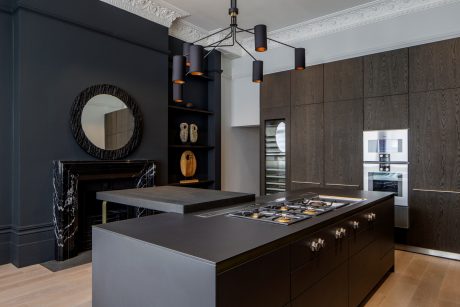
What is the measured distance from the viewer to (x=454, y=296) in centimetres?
259

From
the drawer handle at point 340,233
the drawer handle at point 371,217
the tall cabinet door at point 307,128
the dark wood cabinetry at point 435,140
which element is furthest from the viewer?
the tall cabinet door at point 307,128

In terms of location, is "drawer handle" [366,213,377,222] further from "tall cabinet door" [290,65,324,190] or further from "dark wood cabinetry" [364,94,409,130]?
"tall cabinet door" [290,65,324,190]

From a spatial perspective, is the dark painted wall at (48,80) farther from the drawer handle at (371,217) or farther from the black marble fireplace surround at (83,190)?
the drawer handle at (371,217)

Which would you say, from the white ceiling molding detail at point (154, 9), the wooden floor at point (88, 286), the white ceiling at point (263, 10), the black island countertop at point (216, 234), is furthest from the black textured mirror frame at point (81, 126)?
the black island countertop at point (216, 234)

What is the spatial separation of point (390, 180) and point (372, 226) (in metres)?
1.79

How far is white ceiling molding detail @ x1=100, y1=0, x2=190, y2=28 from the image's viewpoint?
399cm

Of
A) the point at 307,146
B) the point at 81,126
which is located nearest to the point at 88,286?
the point at 81,126

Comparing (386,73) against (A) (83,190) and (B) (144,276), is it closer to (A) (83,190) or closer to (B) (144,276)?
(B) (144,276)

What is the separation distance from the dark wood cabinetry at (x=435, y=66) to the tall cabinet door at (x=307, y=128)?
123cm

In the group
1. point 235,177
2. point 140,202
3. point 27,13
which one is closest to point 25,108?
point 27,13

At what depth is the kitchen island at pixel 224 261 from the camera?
1136mm

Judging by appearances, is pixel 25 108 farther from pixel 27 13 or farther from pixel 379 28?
pixel 379 28

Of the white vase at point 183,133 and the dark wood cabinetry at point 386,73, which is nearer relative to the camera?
the dark wood cabinetry at point 386,73

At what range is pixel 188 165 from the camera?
5.09 meters
